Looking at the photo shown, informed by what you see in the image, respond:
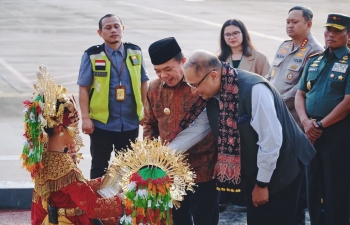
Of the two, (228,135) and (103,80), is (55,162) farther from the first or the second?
(103,80)

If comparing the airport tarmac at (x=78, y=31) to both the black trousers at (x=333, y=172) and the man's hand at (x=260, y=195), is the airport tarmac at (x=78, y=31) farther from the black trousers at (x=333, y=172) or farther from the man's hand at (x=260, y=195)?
the man's hand at (x=260, y=195)

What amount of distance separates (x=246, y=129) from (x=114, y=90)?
8.15ft

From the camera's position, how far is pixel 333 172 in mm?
6156

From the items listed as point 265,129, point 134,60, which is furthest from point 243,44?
point 265,129

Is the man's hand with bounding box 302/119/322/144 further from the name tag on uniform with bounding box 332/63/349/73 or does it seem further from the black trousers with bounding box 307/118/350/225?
the name tag on uniform with bounding box 332/63/349/73

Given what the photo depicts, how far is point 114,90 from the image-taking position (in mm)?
7062

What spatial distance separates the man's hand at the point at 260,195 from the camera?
4.92 metres

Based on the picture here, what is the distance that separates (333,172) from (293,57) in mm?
1422

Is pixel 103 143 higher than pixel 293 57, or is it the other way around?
pixel 293 57

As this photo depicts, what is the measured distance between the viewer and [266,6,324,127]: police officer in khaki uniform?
22.7ft

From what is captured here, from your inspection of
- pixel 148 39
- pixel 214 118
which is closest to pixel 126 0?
pixel 148 39

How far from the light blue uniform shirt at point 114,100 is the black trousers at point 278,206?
226 centimetres

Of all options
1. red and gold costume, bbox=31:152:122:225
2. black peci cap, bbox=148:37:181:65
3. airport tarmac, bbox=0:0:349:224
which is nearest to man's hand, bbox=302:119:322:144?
black peci cap, bbox=148:37:181:65

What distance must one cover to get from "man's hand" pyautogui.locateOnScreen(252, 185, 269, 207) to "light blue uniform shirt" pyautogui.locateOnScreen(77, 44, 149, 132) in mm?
2432
